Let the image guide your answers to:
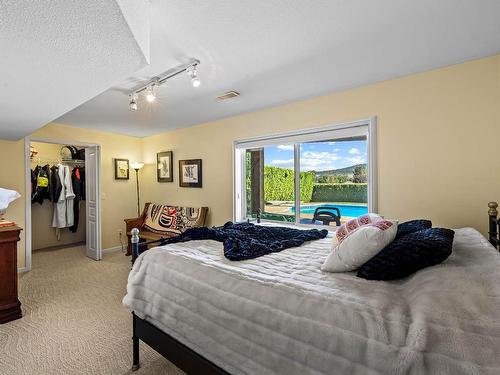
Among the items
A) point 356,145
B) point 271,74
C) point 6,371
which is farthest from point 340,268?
point 6,371

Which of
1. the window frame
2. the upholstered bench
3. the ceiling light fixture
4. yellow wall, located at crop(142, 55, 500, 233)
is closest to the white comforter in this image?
yellow wall, located at crop(142, 55, 500, 233)

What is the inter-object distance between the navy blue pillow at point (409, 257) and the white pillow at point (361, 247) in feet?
0.19

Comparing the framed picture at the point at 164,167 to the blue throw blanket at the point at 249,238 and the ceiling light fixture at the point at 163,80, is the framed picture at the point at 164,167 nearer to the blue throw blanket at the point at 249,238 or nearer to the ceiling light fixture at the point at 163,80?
the ceiling light fixture at the point at 163,80

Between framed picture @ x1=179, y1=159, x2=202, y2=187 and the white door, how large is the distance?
1498 mm

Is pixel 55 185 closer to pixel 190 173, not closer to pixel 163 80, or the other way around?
pixel 190 173

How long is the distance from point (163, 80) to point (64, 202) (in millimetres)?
4088

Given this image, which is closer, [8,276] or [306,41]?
[306,41]

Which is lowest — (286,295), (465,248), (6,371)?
(6,371)

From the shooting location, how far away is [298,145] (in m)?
3.47

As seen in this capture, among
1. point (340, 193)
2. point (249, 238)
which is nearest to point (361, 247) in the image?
point (249, 238)

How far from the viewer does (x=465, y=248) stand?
143 cm

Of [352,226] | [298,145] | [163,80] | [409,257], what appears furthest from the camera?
[298,145]

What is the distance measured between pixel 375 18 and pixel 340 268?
1.51 meters

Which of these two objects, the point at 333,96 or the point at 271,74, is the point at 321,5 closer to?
the point at 271,74
